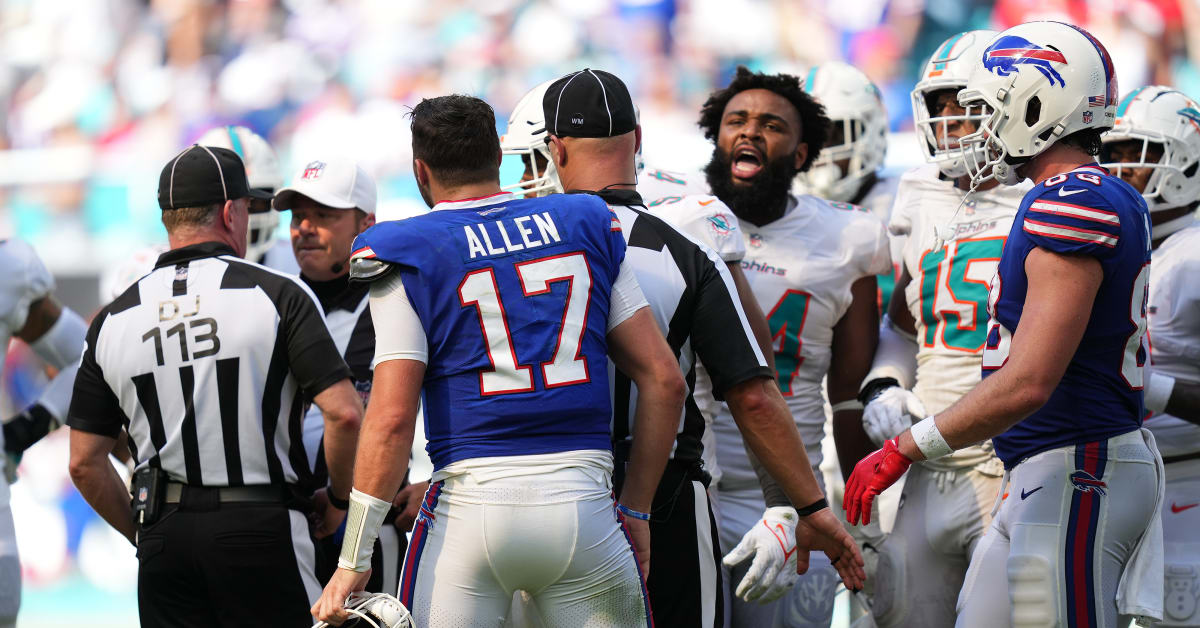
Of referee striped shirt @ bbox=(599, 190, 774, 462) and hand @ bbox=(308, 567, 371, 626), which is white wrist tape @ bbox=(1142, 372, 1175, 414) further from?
hand @ bbox=(308, 567, 371, 626)

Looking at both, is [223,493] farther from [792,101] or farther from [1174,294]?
[1174,294]

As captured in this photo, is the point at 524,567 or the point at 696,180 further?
the point at 696,180

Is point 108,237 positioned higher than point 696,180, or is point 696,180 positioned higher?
point 696,180

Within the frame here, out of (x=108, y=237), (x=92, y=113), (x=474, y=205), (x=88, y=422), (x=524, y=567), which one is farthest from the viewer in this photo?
(x=92, y=113)

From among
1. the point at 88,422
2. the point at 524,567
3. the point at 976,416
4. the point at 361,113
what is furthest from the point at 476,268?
the point at 361,113

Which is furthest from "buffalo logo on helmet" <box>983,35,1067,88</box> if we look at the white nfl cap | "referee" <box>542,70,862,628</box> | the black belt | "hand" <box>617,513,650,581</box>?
the white nfl cap

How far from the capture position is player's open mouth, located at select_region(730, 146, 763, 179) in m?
4.43

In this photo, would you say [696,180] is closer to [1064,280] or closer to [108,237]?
[1064,280]

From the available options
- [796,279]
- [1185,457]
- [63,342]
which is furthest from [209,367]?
[1185,457]

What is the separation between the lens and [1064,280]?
282cm

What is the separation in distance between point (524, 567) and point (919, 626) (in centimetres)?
189

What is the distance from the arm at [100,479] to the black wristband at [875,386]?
229 centimetres

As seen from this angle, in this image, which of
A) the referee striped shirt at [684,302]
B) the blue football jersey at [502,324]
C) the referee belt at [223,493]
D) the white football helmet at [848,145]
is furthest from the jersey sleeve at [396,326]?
the white football helmet at [848,145]

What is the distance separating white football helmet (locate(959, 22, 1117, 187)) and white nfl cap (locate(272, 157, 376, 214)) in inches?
85.9
